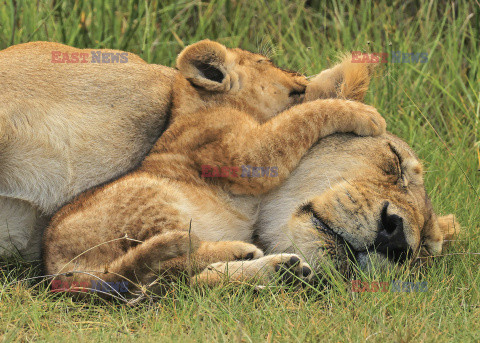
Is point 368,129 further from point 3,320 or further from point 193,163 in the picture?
point 3,320

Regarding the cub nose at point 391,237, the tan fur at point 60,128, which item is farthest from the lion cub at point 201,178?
the cub nose at point 391,237

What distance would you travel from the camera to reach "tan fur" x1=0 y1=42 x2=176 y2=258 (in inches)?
115

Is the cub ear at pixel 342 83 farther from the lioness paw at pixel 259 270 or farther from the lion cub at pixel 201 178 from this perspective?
the lioness paw at pixel 259 270

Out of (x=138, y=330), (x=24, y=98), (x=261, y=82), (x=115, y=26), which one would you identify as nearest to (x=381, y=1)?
(x=115, y=26)

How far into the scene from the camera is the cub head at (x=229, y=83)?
3178 millimetres

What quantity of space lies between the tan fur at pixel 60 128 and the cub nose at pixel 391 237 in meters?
1.14

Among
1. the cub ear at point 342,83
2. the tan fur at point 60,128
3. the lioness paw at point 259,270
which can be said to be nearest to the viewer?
the lioness paw at point 259,270

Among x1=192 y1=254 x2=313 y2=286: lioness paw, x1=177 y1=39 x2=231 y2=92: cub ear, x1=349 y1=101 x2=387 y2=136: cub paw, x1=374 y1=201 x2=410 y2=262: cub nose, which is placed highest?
x1=177 y1=39 x2=231 y2=92: cub ear

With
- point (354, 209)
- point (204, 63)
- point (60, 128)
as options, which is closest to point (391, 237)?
point (354, 209)

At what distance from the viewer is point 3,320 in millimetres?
2586

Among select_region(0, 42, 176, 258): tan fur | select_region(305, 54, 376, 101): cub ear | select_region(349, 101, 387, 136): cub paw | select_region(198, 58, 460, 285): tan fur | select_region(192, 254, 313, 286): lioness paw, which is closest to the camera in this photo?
select_region(192, 254, 313, 286): lioness paw

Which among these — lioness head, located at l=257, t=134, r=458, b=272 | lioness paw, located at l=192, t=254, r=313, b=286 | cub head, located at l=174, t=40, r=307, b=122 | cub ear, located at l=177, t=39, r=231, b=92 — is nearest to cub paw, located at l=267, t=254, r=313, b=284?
lioness paw, located at l=192, t=254, r=313, b=286

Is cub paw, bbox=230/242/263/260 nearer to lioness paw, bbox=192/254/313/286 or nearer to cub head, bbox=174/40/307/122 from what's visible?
lioness paw, bbox=192/254/313/286

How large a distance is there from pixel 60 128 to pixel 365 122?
4.46ft
